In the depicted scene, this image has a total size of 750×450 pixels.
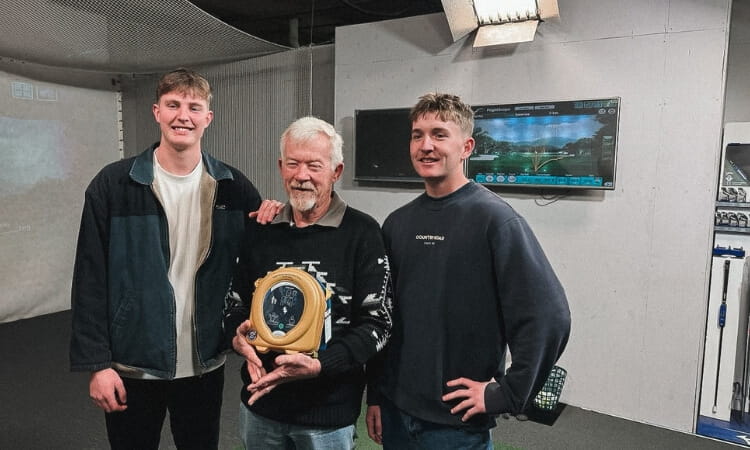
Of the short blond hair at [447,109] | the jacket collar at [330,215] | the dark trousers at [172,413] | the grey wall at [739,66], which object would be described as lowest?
the dark trousers at [172,413]

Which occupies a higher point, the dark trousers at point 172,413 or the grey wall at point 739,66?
the grey wall at point 739,66

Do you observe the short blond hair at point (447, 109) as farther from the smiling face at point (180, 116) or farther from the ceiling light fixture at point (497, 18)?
the ceiling light fixture at point (497, 18)

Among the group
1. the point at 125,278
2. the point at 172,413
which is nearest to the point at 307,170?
the point at 125,278

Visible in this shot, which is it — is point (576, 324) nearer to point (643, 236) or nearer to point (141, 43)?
point (643, 236)

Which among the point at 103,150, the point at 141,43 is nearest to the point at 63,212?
the point at 103,150

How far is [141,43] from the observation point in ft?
11.1

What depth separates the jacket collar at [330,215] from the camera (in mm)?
1272

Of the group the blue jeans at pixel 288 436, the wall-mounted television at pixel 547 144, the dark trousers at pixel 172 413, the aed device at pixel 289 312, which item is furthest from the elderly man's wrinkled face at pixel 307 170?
the wall-mounted television at pixel 547 144

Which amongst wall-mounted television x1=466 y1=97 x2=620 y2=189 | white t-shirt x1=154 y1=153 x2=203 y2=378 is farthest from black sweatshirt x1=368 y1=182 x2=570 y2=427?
wall-mounted television x1=466 y1=97 x2=620 y2=189

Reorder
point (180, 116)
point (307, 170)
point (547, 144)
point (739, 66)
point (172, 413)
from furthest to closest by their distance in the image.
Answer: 1. point (739, 66)
2. point (547, 144)
3. point (172, 413)
4. point (180, 116)
5. point (307, 170)

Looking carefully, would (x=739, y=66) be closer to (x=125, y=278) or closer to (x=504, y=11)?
(x=504, y=11)

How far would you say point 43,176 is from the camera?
4.54m

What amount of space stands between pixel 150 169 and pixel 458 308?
936mm

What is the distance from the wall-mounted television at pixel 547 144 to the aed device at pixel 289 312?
2.01 meters
